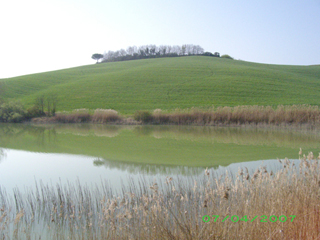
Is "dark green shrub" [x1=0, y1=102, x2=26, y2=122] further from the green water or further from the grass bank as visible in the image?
the green water

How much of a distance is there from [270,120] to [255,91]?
59.3 ft

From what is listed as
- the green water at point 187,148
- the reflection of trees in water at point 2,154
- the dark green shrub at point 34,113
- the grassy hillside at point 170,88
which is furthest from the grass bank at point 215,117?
the reflection of trees in water at point 2,154

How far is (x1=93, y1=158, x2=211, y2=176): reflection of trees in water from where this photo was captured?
8.75 m

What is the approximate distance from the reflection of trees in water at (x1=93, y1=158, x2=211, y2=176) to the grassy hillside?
902 inches

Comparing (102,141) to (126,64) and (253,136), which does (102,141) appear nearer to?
(253,136)

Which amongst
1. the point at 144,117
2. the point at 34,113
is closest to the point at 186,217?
the point at 144,117

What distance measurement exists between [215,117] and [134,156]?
1407 cm

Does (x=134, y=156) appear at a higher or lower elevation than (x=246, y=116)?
lower

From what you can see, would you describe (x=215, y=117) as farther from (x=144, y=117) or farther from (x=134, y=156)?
(x=134, y=156)

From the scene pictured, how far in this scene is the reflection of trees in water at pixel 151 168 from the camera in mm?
8750

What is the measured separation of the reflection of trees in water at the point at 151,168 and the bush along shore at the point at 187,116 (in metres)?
15.2

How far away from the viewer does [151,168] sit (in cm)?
955

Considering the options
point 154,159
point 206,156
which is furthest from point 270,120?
point 154,159

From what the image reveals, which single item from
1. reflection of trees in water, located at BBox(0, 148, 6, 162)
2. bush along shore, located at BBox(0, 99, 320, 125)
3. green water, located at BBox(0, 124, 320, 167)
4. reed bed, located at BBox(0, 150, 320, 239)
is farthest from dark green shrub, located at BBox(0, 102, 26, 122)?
reed bed, located at BBox(0, 150, 320, 239)
